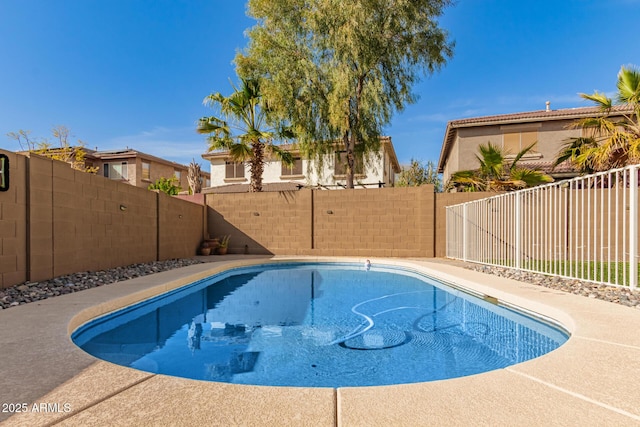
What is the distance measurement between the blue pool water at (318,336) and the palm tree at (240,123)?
7.96 m

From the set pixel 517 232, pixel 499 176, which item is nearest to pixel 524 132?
pixel 499 176

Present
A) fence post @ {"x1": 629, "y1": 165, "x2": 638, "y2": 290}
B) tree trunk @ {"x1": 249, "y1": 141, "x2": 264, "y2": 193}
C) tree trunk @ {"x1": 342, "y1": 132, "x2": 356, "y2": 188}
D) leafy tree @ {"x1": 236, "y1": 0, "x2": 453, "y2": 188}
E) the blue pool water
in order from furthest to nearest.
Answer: tree trunk @ {"x1": 342, "y1": 132, "x2": 356, "y2": 188} → tree trunk @ {"x1": 249, "y1": 141, "x2": 264, "y2": 193} → leafy tree @ {"x1": 236, "y1": 0, "x2": 453, "y2": 188} → fence post @ {"x1": 629, "y1": 165, "x2": 638, "y2": 290} → the blue pool water

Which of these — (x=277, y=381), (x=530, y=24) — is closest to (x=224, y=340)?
(x=277, y=381)

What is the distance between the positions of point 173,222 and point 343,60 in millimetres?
8758

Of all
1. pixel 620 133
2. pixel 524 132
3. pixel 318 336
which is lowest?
pixel 318 336

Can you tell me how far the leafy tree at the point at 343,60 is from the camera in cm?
1333

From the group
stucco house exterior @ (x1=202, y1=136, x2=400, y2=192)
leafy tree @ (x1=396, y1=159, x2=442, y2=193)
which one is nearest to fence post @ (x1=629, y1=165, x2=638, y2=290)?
stucco house exterior @ (x1=202, y1=136, x2=400, y2=192)

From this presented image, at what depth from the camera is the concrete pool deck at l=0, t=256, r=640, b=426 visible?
6.12 feet

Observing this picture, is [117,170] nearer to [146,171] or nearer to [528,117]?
[146,171]

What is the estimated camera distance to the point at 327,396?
2145 millimetres

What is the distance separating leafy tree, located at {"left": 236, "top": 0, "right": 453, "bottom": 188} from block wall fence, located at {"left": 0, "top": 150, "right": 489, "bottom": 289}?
2.58 m

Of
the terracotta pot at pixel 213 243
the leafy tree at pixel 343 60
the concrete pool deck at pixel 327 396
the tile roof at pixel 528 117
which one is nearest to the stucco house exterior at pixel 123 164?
the terracotta pot at pixel 213 243

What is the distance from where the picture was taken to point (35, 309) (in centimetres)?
432

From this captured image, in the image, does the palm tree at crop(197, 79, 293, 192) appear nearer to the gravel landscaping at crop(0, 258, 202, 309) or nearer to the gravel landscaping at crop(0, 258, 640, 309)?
the gravel landscaping at crop(0, 258, 202, 309)
